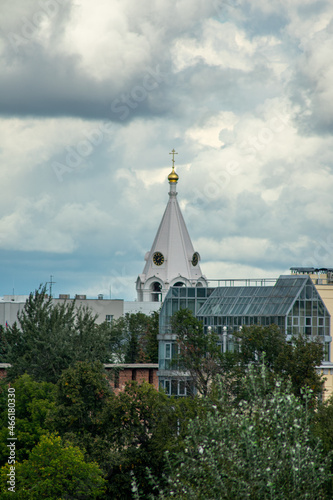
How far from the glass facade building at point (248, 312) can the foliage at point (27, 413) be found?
8.17 m

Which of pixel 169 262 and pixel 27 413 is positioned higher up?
pixel 169 262

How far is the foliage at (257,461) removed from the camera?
→ 18078mm

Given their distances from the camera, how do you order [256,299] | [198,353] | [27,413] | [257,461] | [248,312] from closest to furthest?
[257,461], [27,413], [198,353], [248,312], [256,299]

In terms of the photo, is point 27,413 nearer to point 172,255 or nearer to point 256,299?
point 256,299

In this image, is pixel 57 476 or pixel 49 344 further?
pixel 49 344

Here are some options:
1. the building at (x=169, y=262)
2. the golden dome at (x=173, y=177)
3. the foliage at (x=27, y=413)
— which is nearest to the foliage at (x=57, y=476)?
the foliage at (x=27, y=413)

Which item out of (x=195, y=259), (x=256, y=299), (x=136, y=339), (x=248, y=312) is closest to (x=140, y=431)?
(x=248, y=312)

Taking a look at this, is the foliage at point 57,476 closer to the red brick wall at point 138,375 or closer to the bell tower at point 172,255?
the red brick wall at point 138,375

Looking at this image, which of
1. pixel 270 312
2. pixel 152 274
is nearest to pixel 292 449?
pixel 270 312

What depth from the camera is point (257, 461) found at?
18344 millimetres

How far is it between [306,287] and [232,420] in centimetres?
2586

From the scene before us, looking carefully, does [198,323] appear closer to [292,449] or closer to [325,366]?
[325,366]

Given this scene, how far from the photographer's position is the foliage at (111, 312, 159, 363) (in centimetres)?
6962

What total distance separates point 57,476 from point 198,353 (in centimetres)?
1344
